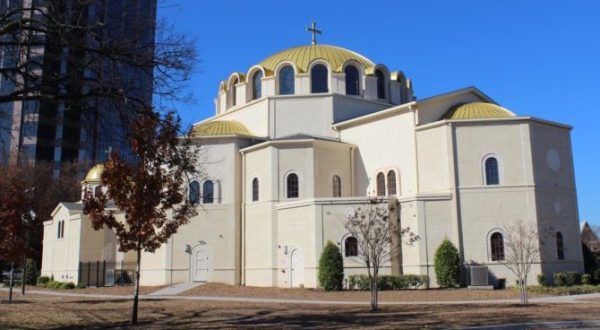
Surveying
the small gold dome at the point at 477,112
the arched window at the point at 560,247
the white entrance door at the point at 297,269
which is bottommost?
the white entrance door at the point at 297,269

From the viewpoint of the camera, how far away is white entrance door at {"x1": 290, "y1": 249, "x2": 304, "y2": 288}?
3309 cm

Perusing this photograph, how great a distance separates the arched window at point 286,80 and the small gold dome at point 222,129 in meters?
3.67

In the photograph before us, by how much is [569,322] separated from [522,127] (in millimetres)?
18558

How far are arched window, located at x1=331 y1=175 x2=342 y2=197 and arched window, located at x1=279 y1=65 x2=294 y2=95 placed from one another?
7.24 metres

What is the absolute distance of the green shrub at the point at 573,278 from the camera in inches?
1190

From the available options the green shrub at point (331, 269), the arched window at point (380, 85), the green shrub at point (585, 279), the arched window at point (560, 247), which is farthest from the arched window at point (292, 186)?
the green shrub at point (585, 279)

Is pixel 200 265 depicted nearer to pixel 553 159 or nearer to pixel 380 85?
pixel 380 85

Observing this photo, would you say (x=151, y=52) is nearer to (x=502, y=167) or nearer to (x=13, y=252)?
(x=13, y=252)

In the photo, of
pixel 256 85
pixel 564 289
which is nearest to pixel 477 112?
pixel 564 289

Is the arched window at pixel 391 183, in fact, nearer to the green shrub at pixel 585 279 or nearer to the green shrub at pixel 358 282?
the green shrub at pixel 358 282

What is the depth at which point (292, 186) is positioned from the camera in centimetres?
3556

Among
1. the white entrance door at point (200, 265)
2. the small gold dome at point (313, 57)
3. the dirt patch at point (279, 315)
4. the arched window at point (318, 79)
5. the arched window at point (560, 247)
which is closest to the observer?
the dirt patch at point (279, 315)

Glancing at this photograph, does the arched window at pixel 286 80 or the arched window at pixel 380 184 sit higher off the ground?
the arched window at pixel 286 80

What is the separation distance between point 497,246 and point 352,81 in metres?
15.2
